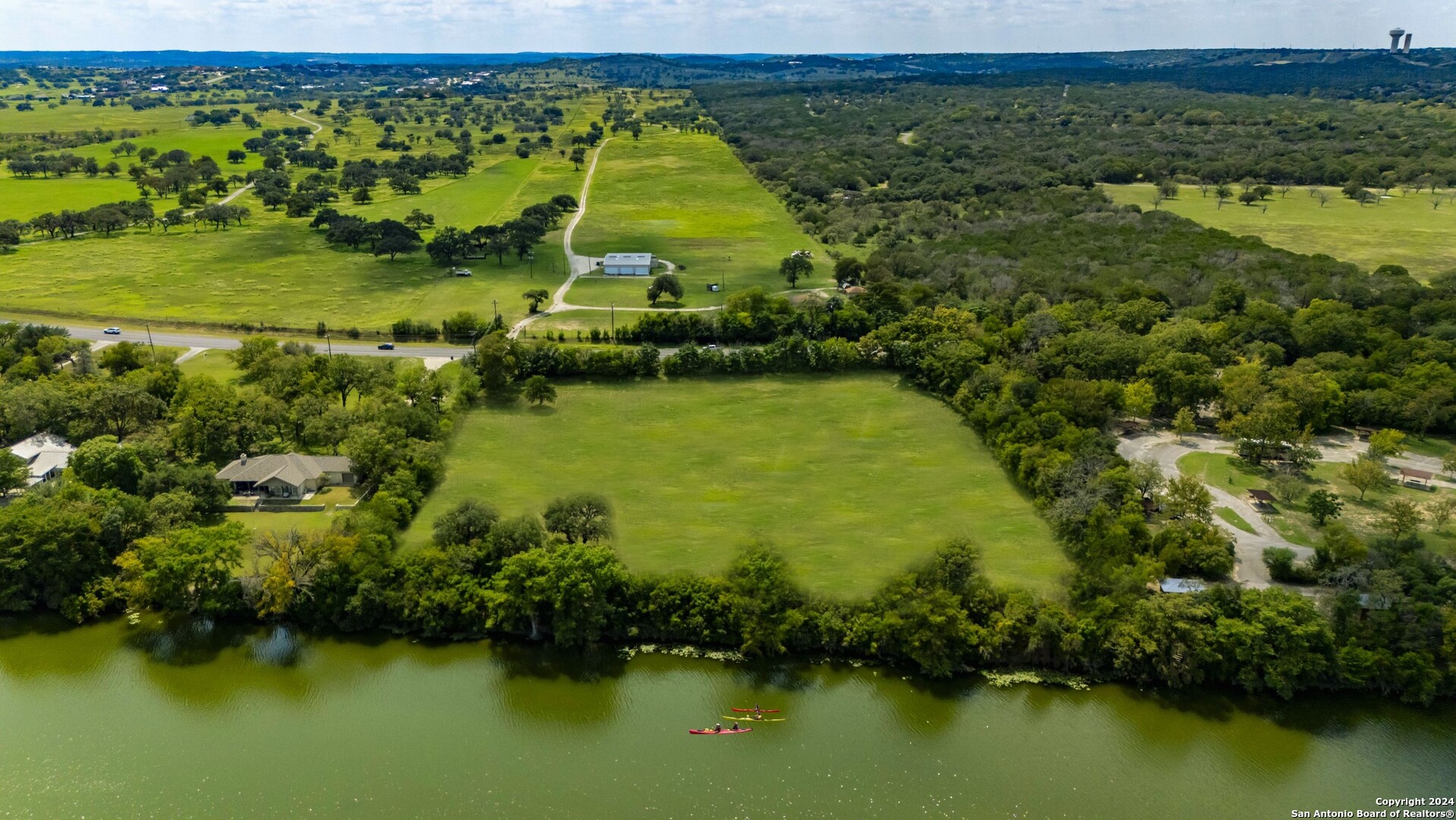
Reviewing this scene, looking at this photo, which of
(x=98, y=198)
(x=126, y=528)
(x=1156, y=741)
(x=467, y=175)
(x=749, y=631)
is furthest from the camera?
(x=467, y=175)

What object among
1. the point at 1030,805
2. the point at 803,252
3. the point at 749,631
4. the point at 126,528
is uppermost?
the point at 803,252

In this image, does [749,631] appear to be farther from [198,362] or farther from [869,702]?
[198,362]

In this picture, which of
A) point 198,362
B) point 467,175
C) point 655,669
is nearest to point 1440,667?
point 655,669

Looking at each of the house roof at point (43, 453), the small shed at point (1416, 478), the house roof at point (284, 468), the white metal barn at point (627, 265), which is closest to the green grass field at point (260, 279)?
the white metal barn at point (627, 265)

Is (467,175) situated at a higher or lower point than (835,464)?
higher

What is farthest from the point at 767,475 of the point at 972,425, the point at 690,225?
the point at 690,225

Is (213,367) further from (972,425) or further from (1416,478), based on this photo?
(1416,478)

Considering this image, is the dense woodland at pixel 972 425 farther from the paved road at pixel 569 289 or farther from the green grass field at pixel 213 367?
the paved road at pixel 569 289

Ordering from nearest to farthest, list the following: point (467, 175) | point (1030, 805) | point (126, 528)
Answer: point (1030, 805)
point (126, 528)
point (467, 175)
